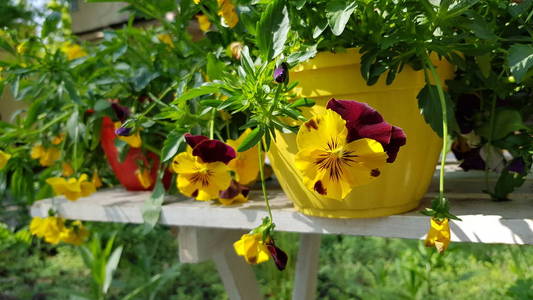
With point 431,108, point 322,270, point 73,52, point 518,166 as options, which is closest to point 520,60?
point 431,108

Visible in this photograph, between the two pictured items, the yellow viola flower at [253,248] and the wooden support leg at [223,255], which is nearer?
the yellow viola flower at [253,248]

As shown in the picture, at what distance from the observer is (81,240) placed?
42.4 inches

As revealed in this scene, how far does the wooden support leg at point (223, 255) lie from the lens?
873 millimetres

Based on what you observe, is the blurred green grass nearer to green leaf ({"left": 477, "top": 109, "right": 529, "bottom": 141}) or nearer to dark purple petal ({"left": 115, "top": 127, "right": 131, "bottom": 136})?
green leaf ({"left": 477, "top": 109, "right": 529, "bottom": 141})

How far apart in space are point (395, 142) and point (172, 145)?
312 mm

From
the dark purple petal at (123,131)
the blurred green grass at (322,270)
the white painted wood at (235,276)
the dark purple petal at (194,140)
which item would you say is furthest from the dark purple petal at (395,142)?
the blurred green grass at (322,270)

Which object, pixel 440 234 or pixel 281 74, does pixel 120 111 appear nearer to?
pixel 281 74

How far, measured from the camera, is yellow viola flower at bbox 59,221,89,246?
3.37 ft

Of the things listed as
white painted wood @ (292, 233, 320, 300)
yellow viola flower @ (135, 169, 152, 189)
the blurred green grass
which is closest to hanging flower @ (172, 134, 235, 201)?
yellow viola flower @ (135, 169, 152, 189)

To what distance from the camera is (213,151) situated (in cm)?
61

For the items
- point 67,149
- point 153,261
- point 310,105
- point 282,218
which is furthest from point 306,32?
point 153,261

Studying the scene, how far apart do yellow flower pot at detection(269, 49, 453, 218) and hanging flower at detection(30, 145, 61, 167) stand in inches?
25.0

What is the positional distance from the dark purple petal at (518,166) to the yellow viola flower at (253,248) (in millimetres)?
345

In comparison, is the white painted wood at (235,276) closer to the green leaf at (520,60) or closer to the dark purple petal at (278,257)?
the dark purple petal at (278,257)
